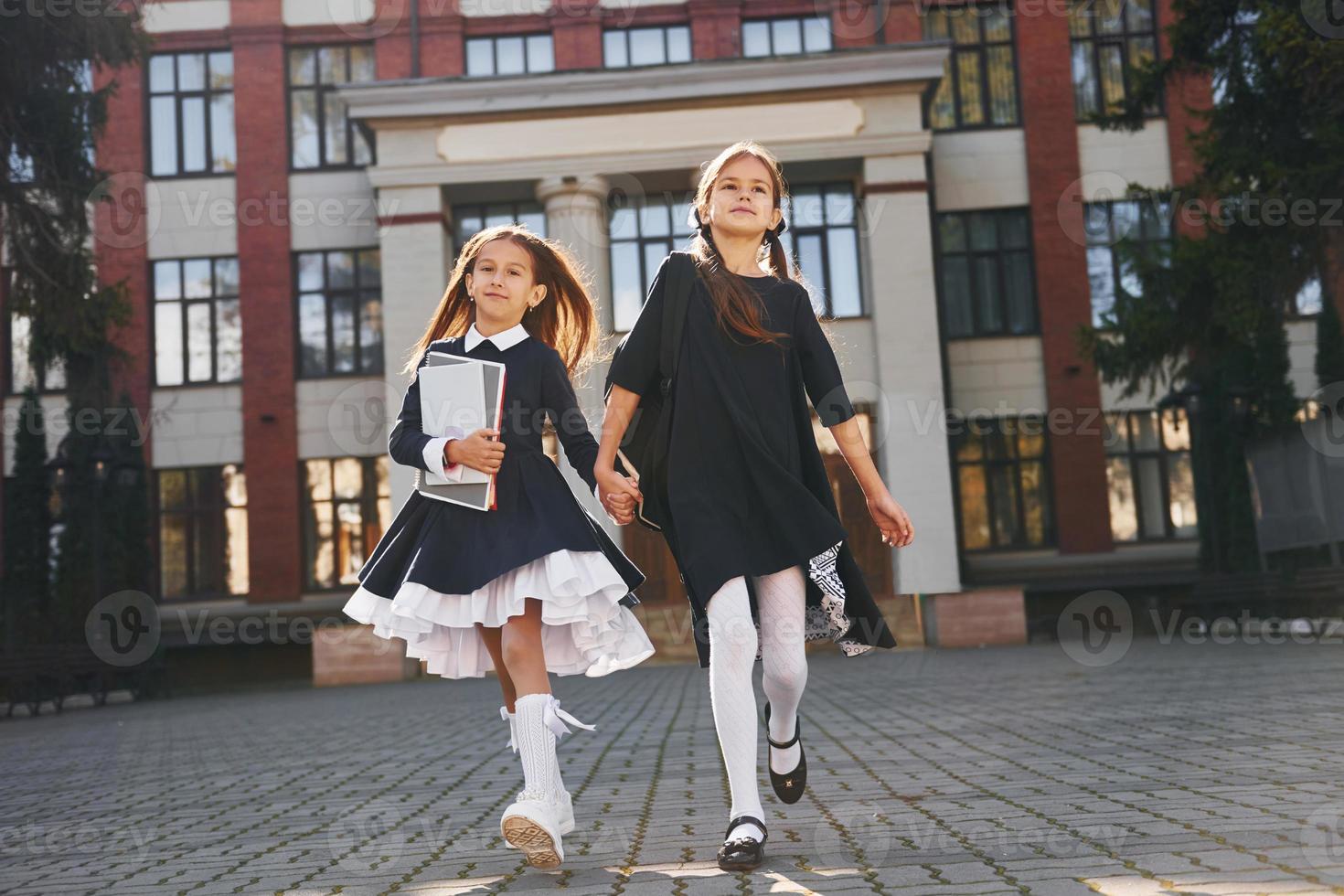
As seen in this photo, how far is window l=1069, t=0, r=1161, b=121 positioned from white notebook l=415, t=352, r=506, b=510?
22090 mm

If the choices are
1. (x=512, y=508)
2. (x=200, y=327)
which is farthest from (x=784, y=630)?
(x=200, y=327)

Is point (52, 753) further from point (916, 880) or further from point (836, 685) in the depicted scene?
point (916, 880)

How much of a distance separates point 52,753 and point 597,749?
4.83 meters

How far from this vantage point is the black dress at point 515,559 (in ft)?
14.2

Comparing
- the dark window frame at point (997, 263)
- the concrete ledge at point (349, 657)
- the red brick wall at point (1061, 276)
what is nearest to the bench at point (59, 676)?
the concrete ledge at point (349, 657)

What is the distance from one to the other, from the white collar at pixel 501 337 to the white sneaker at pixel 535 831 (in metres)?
1.60

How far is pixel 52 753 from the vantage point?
1027cm

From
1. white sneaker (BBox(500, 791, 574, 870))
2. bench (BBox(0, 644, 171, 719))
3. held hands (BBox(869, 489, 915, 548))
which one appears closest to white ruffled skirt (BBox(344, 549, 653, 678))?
white sneaker (BBox(500, 791, 574, 870))

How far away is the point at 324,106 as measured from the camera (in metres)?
24.7

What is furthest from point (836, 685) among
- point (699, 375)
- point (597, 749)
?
point (699, 375)

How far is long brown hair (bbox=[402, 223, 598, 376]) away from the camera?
5.04 m

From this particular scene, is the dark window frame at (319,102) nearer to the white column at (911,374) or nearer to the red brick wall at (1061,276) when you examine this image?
the white column at (911,374)

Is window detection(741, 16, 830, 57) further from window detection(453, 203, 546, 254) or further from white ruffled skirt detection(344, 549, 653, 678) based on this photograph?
white ruffled skirt detection(344, 549, 653, 678)

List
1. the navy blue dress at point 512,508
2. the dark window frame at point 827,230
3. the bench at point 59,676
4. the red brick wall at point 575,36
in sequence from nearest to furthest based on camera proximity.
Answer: the navy blue dress at point 512,508 → the bench at point 59,676 → the dark window frame at point 827,230 → the red brick wall at point 575,36
